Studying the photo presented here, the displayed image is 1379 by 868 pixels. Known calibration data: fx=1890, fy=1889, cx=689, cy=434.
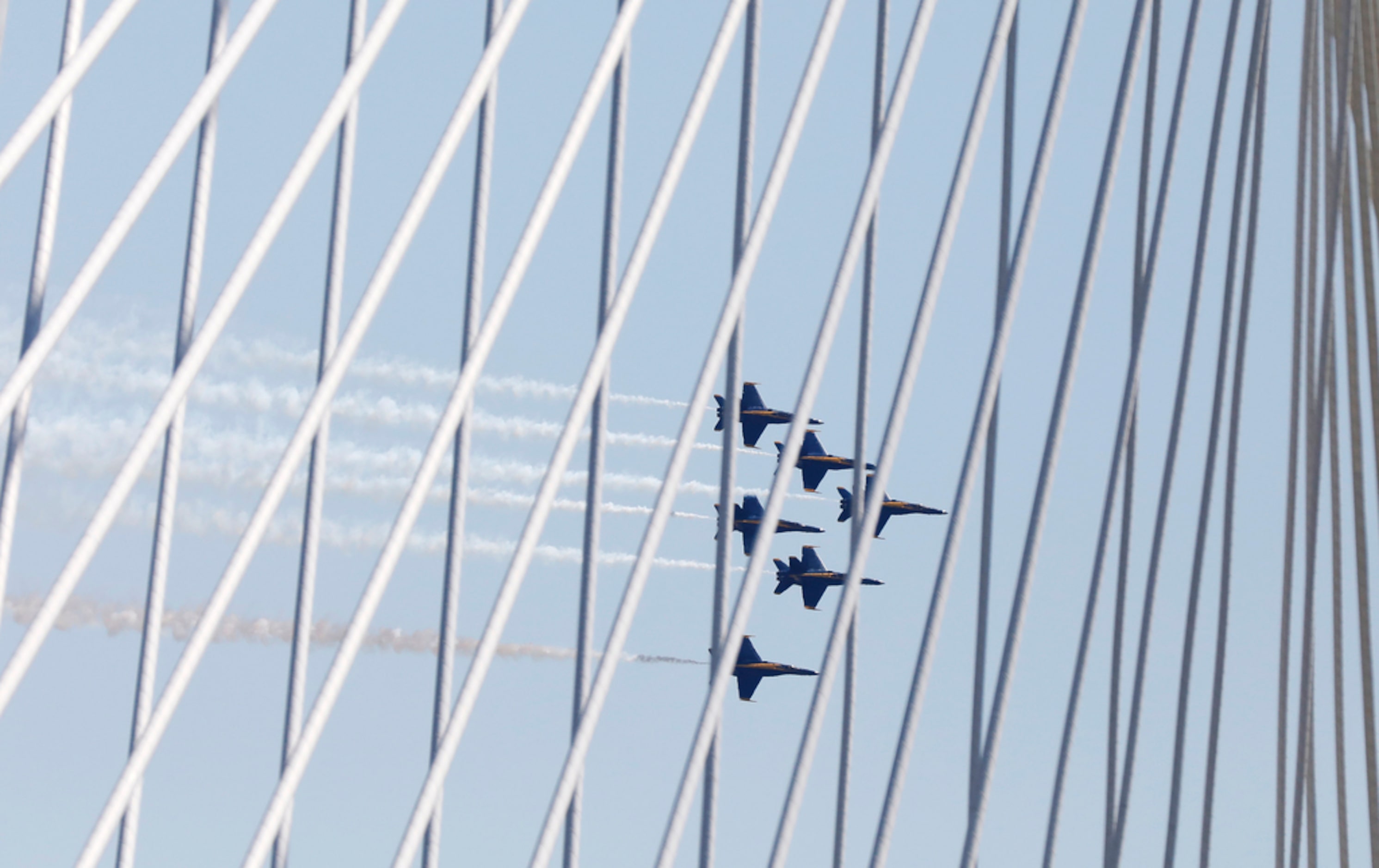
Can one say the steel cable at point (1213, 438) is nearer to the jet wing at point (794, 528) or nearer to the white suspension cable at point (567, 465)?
the white suspension cable at point (567, 465)

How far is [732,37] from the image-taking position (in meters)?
7.23

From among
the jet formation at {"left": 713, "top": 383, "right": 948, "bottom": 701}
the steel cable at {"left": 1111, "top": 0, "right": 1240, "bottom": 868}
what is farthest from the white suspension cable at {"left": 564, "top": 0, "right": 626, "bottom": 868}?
the jet formation at {"left": 713, "top": 383, "right": 948, "bottom": 701}

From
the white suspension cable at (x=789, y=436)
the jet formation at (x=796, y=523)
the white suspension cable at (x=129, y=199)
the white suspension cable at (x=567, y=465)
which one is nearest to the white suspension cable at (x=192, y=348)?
the white suspension cable at (x=129, y=199)

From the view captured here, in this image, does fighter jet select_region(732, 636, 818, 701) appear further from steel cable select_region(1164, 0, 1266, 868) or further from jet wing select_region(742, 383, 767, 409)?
steel cable select_region(1164, 0, 1266, 868)

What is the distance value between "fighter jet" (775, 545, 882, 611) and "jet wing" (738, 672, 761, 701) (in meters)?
3.43

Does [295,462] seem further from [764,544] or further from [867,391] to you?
[867,391]

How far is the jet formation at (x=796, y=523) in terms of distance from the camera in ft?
215

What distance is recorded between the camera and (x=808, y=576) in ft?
240

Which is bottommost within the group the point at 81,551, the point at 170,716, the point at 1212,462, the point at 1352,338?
the point at 170,716

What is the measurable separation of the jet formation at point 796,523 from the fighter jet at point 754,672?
18 millimetres

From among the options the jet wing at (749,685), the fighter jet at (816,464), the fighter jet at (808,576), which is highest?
the fighter jet at (816,464)

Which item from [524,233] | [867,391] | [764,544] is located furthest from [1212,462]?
[524,233]

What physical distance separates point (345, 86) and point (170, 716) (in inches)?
86.7

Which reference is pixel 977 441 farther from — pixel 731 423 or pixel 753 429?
pixel 753 429
